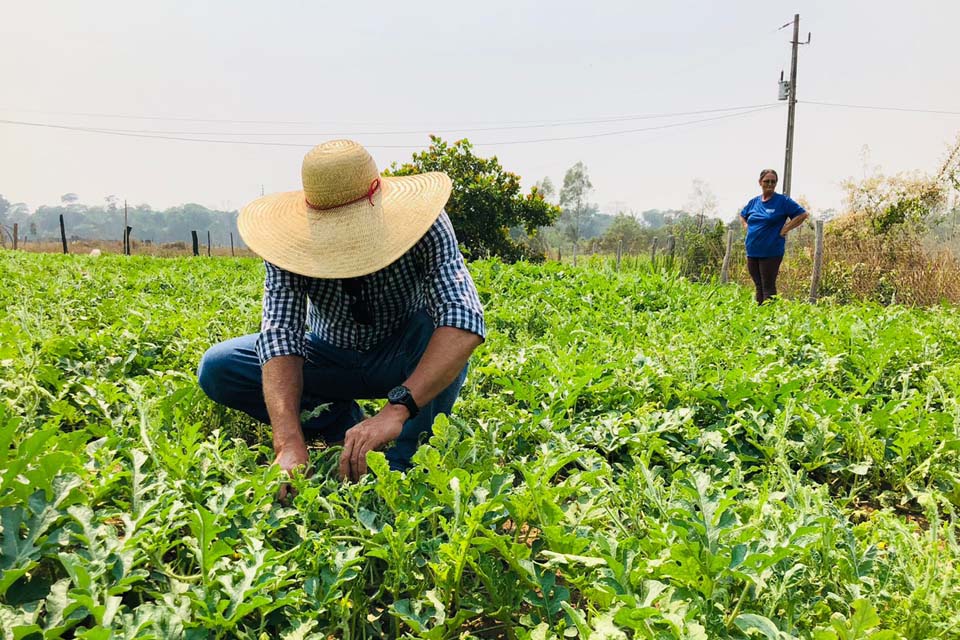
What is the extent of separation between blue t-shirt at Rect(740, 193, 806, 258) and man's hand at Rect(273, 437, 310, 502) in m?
7.67

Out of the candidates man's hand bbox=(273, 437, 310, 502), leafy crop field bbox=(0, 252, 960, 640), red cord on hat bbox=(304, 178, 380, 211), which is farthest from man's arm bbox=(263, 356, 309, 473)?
red cord on hat bbox=(304, 178, 380, 211)

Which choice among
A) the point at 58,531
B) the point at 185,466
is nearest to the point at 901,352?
the point at 185,466

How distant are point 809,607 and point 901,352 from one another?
351cm

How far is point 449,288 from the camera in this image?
2695mm

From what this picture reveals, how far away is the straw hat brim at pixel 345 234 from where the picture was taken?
2.55 meters

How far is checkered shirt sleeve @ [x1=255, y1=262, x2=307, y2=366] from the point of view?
8.90 feet

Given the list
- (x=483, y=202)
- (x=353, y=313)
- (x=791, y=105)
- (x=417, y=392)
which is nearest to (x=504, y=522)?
(x=417, y=392)

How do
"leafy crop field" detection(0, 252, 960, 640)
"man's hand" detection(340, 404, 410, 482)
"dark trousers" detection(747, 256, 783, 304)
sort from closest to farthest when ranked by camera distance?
"leafy crop field" detection(0, 252, 960, 640) < "man's hand" detection(340, 404, 410, 482) < "dark trousers" detection(747, 256, 783, 304)

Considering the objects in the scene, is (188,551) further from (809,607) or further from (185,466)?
(809,607)

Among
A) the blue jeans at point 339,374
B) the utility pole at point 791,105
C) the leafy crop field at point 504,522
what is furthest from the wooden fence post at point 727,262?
the blue jeans at point 339,374

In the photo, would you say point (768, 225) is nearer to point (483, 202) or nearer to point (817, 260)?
point (817, 260)

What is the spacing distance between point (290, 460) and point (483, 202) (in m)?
17.9

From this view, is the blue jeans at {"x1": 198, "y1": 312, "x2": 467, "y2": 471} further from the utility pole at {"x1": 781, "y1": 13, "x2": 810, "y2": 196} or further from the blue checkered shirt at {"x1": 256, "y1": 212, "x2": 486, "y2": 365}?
the utility pole at {"x1": 781, "y1": 13, "x2": 810, "y2": 196}

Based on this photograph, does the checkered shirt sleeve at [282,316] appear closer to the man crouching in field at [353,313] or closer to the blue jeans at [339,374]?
the man crouching in field at [353,313]
